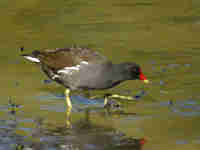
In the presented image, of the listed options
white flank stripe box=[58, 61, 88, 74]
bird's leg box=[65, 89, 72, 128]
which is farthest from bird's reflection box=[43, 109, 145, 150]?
white flank stripe box=[58, 61, 88, 74]

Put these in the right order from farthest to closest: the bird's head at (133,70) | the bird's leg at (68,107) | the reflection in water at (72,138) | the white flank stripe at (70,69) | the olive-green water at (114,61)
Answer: the white flank stripe at (70,69), the bird's head at (133,70), the bird's leg at (68,107), the olive-green water at (114,61), the reflection in water at (72,138)

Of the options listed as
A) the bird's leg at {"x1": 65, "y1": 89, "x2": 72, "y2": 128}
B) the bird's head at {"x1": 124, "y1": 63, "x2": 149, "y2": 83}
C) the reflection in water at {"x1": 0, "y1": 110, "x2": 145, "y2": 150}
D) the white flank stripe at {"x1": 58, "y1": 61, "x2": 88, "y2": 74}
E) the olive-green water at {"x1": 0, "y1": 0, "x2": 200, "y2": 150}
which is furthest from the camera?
the white flank stripe at {"x1": 58, "y1": 61, "x2": 88, "y2": 74}

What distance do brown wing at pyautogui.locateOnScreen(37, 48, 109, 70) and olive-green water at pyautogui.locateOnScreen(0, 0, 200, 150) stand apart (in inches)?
23.2

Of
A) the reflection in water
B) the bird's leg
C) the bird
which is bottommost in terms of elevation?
the reflection in water

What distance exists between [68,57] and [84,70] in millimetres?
412

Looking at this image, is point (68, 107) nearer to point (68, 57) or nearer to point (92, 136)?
point (68, 57)

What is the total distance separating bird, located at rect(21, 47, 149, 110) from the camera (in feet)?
32.5

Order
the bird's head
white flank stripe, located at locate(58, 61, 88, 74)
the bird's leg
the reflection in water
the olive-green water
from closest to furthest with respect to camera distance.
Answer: the reflection in water → the olive-green water → the bird's leg → the bird's head → white flank stripe, located at locate(58, 61, 88, 74)

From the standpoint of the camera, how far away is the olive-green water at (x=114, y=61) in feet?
28.6

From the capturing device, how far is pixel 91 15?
16.0 m

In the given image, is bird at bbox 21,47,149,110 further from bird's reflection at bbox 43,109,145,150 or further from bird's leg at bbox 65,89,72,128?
bird's reflection at bbox 43,109,145,150

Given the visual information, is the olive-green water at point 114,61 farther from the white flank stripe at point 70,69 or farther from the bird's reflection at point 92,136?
the white flank stripe at point 70,69

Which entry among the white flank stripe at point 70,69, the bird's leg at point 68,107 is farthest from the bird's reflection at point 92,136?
the white flank stripe at point 70,69

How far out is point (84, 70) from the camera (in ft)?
32.8
